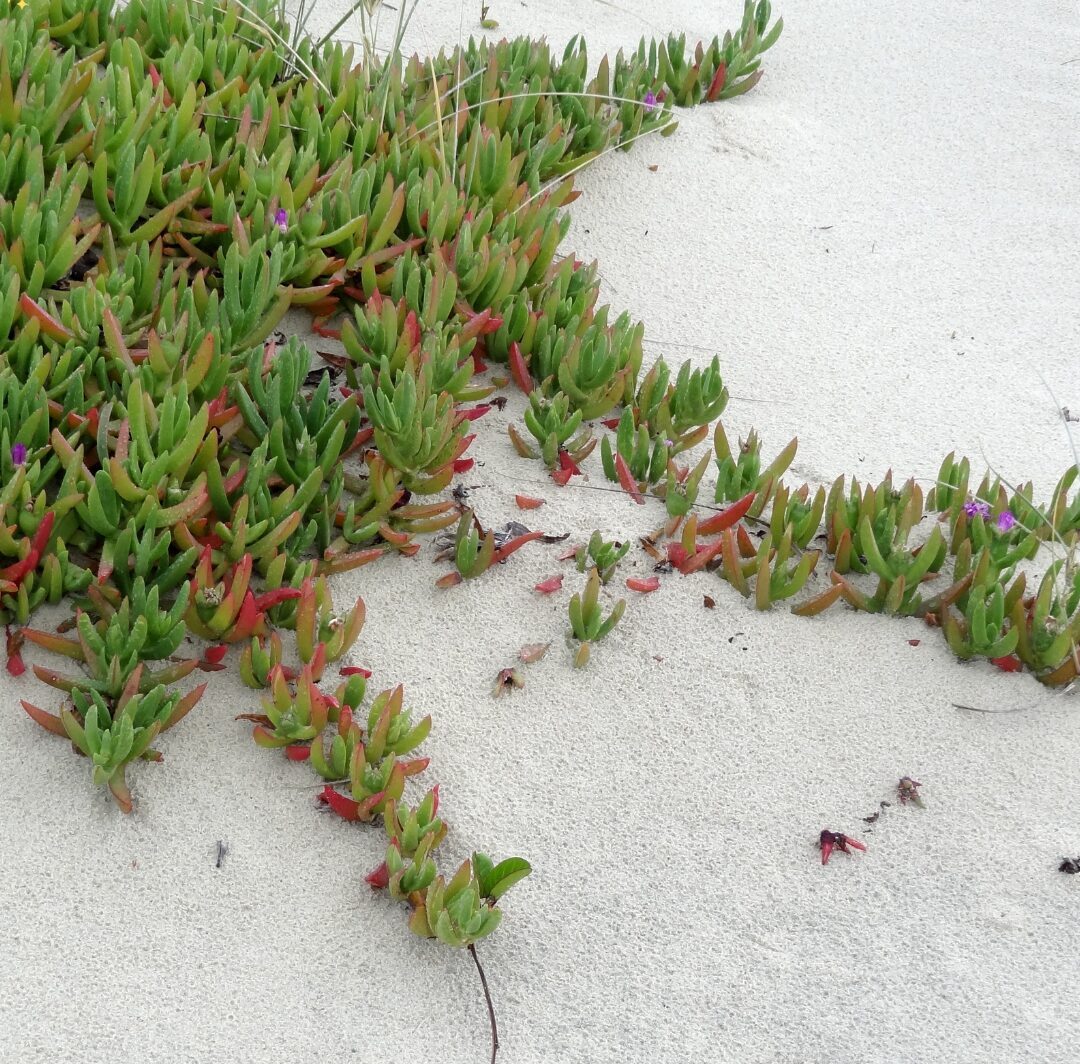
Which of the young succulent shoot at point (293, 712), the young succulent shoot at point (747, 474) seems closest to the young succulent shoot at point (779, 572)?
the young succulent shoot at point (747, 474)

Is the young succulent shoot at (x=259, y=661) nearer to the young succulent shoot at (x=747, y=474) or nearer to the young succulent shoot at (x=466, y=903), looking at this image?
the young succulent shoot at (x=466, y=903)

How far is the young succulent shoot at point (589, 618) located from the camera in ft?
8.34

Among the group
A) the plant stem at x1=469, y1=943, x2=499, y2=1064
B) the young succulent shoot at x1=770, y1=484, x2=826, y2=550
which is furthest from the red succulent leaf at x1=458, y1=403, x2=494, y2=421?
the plant stem at x1=469, y1=943, x2=499, y2=1064

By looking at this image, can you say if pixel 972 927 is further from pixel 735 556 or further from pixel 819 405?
pixel 819 405

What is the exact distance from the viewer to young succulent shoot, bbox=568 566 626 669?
254 cm

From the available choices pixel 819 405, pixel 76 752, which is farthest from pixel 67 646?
pixel 819 405

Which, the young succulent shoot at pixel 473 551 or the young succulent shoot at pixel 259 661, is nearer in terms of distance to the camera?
the young succulent shoot at pixel 259 661

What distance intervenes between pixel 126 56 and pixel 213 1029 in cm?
252

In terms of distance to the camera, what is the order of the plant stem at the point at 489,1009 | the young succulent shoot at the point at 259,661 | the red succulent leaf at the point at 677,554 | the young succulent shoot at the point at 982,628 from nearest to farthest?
the plant stem at the point at 489,1009 → the young succulent shoot at the point at 259,661 → the young succulent shoot at the point at 982,628 → the red succulent leaf at the point at 677,554

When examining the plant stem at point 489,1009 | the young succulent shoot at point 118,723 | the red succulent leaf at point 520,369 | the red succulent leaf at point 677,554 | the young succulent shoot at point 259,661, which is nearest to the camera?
the plant stem at point 489,1009

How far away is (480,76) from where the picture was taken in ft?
12.8

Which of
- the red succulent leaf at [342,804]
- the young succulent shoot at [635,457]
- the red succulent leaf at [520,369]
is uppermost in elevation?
the red succulent leaf at [520,369]

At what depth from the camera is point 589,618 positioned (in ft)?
8.46

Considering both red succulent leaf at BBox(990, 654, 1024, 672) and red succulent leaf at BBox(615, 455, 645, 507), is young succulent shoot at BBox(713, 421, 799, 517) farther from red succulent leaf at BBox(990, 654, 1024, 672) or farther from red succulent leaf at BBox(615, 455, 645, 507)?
red succulent leaf at BBox(990, 654, 1024, 672)
